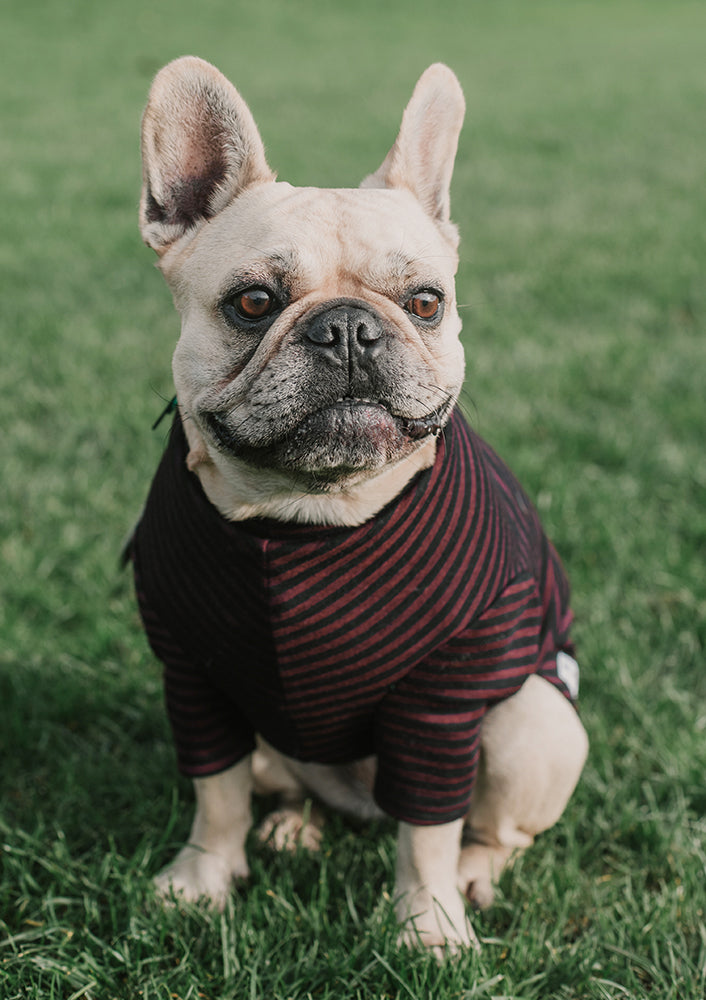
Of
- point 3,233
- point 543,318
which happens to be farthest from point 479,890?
point 3,233

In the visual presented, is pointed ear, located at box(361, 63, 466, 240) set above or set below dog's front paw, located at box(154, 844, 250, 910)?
above

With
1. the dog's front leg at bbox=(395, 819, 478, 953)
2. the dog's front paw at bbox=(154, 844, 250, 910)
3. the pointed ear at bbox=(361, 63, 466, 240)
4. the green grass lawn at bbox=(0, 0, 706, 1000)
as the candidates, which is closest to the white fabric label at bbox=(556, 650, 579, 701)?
the green grass lawn at bbox=(0, 0, 706, 1000)

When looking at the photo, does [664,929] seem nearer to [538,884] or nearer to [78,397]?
[538,884]

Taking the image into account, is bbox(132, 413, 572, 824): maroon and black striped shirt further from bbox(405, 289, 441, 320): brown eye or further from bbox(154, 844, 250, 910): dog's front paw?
bbox(154, 844, 250, 910): dog's front paw

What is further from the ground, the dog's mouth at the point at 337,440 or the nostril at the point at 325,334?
the nostril at the point at 325,334

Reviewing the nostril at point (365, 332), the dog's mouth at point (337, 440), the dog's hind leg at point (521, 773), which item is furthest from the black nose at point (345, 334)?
the dog's hind leg at point (521, 773)

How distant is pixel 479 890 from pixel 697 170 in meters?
9.55

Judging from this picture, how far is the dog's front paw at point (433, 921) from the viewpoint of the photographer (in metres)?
2.52

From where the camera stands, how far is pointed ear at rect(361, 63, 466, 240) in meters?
2.51

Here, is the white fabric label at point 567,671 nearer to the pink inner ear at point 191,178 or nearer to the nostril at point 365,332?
the nostril at point 365,332

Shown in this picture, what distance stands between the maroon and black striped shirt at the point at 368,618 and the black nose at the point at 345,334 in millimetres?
377

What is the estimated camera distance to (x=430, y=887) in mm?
2541

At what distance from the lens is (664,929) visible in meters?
2.45

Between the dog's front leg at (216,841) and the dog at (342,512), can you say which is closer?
the dog at (342,512)
